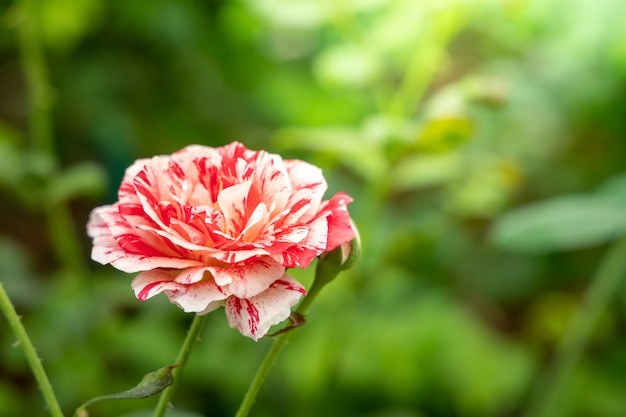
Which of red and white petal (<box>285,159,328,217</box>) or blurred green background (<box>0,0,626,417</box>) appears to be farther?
blurred green background (<box>0,0,626,417</box>)

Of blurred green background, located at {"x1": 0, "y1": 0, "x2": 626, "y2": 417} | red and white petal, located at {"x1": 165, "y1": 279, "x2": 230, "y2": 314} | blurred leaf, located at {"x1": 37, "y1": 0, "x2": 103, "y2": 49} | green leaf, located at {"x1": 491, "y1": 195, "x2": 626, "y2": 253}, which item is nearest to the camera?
red and white petal, located at {"x1": 165, "y1": 279, "x2": 230, "y2": 314}

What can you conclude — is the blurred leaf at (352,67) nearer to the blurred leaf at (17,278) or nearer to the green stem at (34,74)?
the green stem at (34,74)

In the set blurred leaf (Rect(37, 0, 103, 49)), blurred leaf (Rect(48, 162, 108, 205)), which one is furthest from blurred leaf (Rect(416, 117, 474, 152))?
blurred leaf (Rect(37, 0, 103, 49))

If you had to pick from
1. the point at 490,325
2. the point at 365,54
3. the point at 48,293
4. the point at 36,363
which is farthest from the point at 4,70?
the point at 36,363

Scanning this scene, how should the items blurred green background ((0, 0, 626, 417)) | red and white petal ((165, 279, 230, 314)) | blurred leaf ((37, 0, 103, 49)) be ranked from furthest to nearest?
1. blurred leaf ((37, 0, 103, 49))
2. blurred green background ((0, 0, 626, 417))
3. red and white petal ((165, 279, 230, 314))

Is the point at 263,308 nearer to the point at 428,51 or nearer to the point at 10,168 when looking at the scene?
the point at 10,168

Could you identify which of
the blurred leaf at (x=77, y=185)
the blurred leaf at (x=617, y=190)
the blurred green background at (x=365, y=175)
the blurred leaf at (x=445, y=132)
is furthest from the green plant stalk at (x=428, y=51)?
the blurred leaf at (x=77, y=185)

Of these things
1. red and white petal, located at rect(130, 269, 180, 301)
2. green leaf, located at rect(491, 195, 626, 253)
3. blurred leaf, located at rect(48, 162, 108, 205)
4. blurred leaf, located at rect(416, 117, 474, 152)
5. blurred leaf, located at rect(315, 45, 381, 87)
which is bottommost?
red and white petal, located at rect(130, 269, 180, 301)

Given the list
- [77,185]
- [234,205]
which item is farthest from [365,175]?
[234,205]

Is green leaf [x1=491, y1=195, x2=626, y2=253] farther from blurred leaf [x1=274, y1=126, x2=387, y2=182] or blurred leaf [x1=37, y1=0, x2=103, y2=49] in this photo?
blurred leaf [x1=37, y1=0, x2=103, y2=49]
